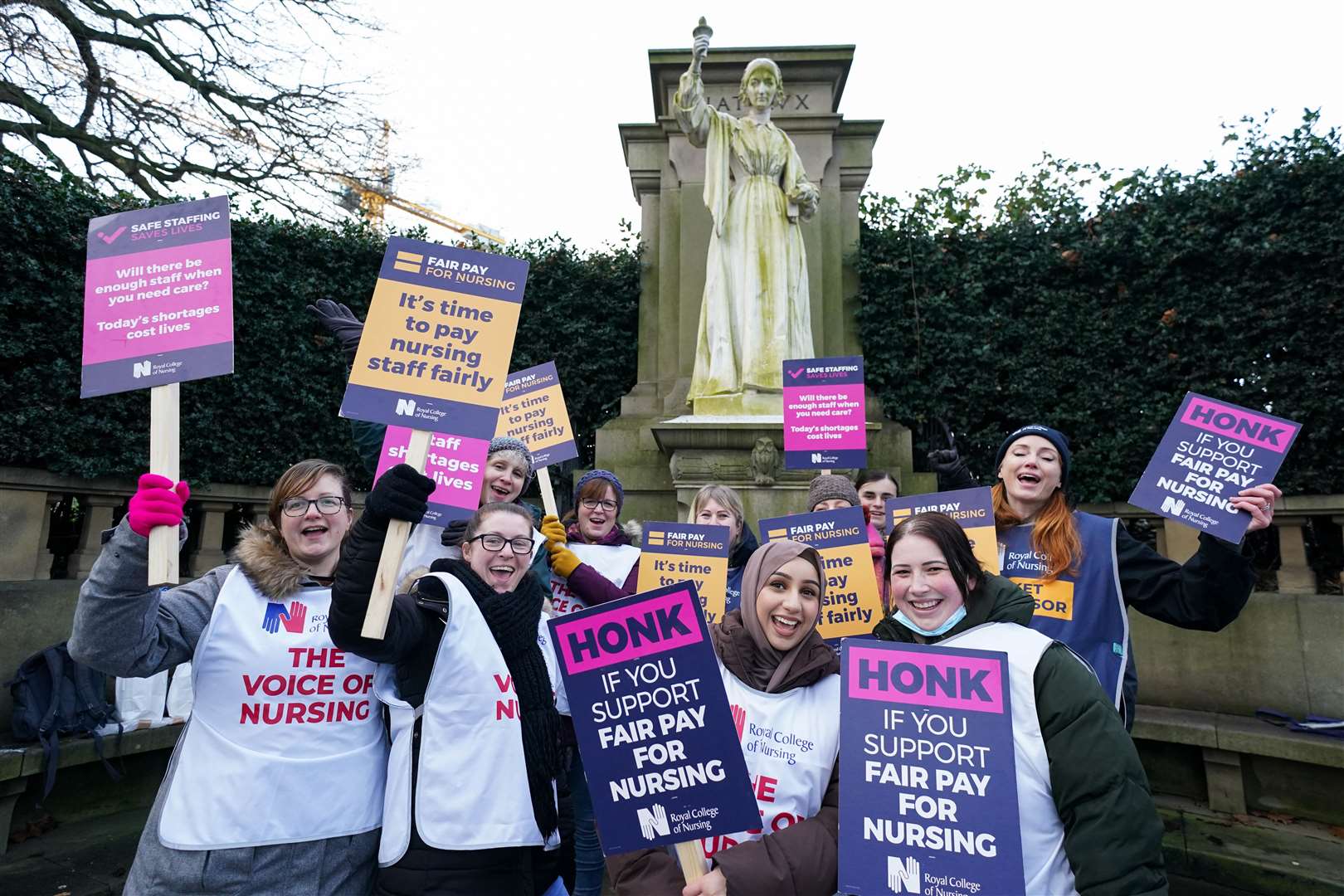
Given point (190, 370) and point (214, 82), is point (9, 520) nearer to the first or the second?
point (190, 370)

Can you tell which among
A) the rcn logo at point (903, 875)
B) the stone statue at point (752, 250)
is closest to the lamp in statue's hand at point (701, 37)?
the stone statue at point (752, 250)

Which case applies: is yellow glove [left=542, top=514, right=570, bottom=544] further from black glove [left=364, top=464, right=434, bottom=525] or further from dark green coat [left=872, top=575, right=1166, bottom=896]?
dark green coat [left=872, top=575, right=1166, bottom=896]

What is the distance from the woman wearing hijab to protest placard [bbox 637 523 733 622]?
1.14 m

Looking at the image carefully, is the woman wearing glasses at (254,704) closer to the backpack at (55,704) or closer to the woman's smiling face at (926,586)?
the woman's smiling face at (926,586)

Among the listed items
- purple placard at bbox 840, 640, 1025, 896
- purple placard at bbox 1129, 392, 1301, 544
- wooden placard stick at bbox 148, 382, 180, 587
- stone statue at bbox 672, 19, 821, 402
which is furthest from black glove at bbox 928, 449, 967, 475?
wooden placard stick at bbox 148, 382, 180, 587

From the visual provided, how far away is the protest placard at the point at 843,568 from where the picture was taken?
10.8ft

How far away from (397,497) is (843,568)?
210 cm

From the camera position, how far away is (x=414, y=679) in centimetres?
215

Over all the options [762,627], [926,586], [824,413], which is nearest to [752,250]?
[824,413]

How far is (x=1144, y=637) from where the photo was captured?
5.89 m

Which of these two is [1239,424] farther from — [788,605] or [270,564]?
[270,564]

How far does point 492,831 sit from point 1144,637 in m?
5.64

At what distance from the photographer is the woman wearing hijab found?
178 centimetres

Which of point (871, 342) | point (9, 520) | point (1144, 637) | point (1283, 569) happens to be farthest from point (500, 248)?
point (1283, 569)
